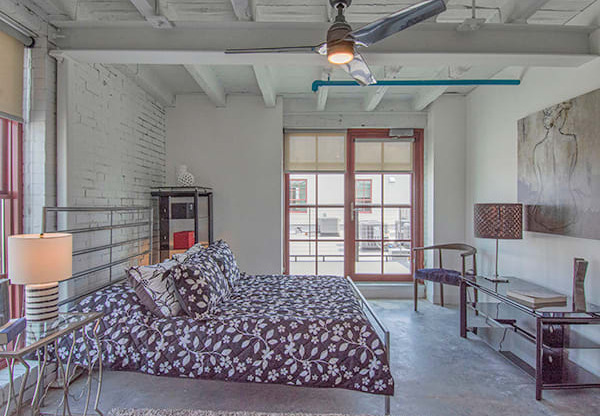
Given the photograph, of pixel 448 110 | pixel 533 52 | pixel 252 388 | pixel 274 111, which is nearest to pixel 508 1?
pixel 533 52

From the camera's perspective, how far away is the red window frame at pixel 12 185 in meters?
2.26

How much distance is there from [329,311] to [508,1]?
2602 mm

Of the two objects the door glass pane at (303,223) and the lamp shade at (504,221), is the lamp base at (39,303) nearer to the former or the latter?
the door glass pane at (303,223)

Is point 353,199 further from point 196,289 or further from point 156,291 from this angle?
point 156,291

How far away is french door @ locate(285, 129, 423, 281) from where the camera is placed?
4836 millimetres

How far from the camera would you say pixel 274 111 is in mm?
4457

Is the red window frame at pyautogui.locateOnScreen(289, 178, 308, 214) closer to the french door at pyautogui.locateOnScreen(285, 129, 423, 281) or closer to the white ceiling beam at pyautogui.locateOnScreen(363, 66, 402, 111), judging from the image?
the french door at pyautogui.locateOnScreen(285, 129, 423, 281)

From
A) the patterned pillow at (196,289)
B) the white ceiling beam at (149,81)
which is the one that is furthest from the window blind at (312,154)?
the patterned pillow at (196,289)

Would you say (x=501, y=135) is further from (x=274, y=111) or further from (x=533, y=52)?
(x=274, y=111)

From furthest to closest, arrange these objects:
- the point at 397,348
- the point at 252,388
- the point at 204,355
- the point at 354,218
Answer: the point at 354,218 < the point at 397,348 < the point at 252,388 < the point at 204,355

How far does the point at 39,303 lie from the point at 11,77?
1.56 m

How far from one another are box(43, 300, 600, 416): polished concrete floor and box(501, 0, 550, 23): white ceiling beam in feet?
8.96

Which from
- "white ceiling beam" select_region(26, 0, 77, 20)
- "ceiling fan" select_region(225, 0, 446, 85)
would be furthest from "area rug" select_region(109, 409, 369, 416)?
"white ceiling beam" select_region(26, 0, 77, 20)

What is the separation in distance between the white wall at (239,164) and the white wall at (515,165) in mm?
2522
